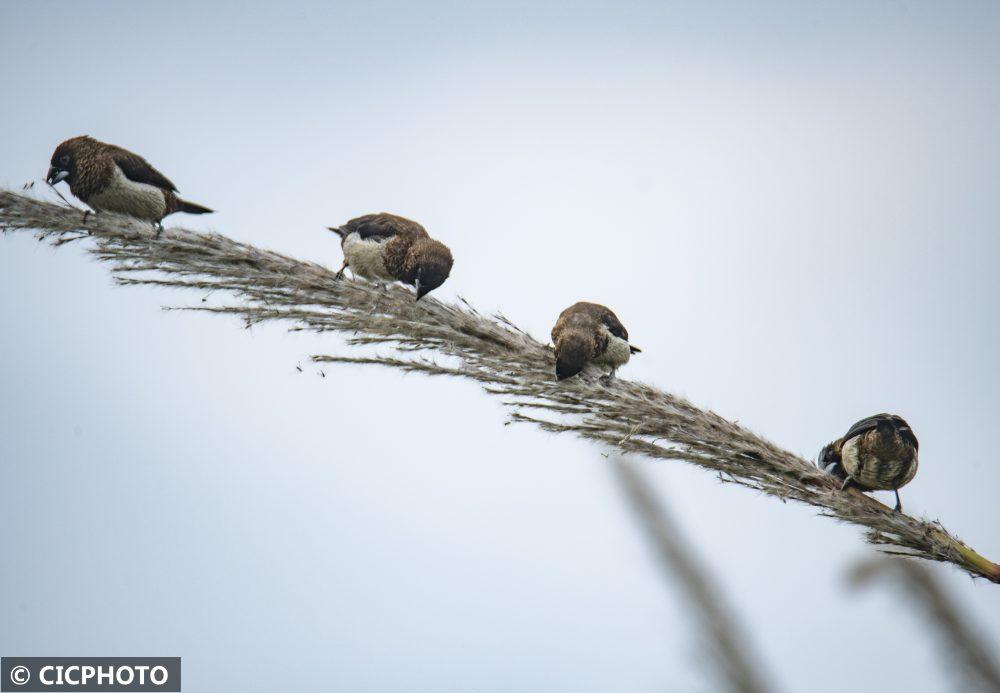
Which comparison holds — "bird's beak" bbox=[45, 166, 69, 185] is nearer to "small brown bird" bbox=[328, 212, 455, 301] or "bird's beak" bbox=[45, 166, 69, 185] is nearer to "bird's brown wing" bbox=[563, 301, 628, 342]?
"small brown bird" bbox=[328, 212, 455, 301]

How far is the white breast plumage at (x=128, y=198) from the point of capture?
5.35 m

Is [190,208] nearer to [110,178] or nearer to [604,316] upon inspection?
[110,178]

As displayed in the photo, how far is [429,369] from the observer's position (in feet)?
9.54

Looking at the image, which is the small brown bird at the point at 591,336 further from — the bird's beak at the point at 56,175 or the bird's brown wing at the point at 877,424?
the bird's beak at the point at 56,175

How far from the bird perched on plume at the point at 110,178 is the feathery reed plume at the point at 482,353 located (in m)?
1.62

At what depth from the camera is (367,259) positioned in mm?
6320

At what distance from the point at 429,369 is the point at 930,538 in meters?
1.48

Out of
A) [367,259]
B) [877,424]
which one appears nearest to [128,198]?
[367,259]

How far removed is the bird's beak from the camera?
5590 millimetres

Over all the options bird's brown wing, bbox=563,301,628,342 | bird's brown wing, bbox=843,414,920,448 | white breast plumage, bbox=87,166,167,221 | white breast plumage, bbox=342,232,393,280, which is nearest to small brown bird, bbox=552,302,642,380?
bird's brown wing, bbox=563,301,628,342

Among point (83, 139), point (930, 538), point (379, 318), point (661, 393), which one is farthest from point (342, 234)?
point (930, 538)

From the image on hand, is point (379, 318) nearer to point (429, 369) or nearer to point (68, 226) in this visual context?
point (429, 369)

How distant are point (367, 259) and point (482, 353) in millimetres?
3320

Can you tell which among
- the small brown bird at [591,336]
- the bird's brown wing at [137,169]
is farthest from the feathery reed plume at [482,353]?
the bird's brown wing at [137,169]
